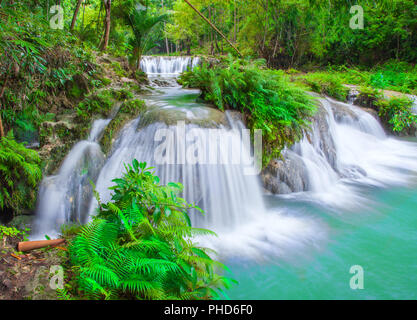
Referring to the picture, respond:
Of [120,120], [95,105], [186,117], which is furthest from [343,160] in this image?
[95,105]

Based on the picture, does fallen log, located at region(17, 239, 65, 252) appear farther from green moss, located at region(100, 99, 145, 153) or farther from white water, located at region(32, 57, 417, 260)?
green moss, located at region(100, 99, 145, 153)

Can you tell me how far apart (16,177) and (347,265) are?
17.8ft

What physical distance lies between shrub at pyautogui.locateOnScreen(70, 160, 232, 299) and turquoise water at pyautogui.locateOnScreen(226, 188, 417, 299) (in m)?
1.10

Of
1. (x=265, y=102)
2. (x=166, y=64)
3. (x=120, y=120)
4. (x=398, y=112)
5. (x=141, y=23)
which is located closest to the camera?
(x=120, y=120)

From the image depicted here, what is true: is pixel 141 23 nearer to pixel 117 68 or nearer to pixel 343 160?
pixel 117 68

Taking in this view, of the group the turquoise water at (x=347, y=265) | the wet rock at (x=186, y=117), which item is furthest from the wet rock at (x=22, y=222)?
the turquoise water at (x=347, y=265)

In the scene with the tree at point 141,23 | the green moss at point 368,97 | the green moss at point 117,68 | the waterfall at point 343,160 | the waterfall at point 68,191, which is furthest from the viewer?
the green moss at point 368,97

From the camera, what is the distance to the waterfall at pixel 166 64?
17.9 meters

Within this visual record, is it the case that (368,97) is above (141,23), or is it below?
below

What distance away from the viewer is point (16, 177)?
431 centimetres

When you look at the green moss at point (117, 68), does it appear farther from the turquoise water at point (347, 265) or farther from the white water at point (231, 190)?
the turquoise water at point (347, 265)

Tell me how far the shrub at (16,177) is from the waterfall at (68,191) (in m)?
0.18

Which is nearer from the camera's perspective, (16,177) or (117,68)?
(16,177)
